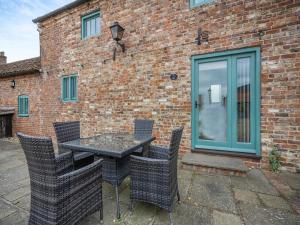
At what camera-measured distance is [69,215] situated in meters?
1.54

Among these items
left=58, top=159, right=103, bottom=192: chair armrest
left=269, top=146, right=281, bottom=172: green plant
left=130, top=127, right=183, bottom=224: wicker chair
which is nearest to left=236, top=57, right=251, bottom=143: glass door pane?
left=269, top=146, right=281, bottom=172: green plant

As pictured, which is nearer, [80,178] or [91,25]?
[80,178]

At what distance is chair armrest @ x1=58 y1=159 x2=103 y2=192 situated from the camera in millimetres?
1491

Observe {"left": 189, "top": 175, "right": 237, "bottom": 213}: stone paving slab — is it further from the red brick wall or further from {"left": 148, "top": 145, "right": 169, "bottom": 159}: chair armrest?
the red brick wall

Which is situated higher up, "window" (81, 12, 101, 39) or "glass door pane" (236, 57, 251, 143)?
"window" (81, 12, 101, 39)

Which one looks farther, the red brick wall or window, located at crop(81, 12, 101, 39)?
the red brick wall

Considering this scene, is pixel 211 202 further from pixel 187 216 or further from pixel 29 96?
pixel 29 96

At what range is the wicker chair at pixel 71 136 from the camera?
106 inches

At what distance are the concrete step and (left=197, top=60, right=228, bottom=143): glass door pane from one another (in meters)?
0.43

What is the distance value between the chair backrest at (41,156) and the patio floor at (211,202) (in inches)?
31.5

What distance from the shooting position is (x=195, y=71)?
379cm

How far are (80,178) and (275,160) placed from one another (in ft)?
11.1

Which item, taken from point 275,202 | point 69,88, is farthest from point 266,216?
point 69,88

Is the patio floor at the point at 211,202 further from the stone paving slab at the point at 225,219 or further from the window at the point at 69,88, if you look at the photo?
the window at the point at 69,88
